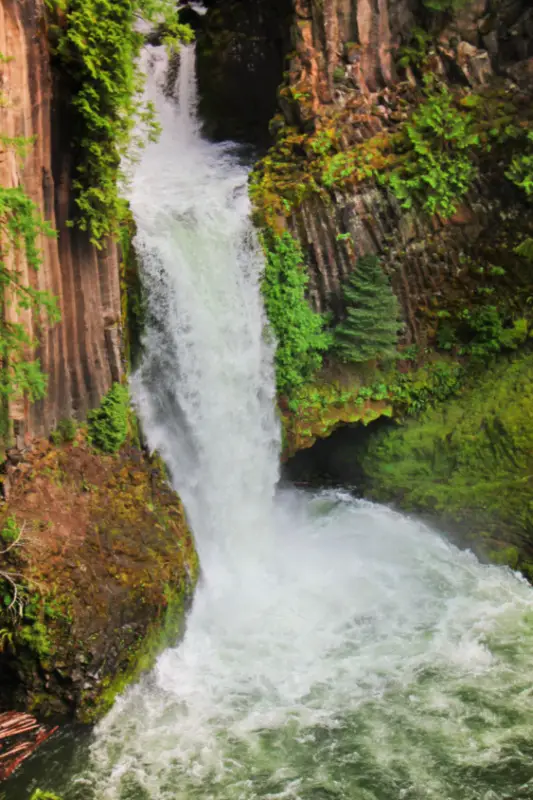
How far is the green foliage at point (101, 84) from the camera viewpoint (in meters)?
7.89

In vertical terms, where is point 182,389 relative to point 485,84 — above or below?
below

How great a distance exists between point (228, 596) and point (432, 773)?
12.9 ft

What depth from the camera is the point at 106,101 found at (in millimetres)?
8234

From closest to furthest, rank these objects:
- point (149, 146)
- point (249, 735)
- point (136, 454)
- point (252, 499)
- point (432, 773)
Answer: point (432, 773)
point (249, 735)
point (136, 454)
point (252, 499)
point (149, 146)

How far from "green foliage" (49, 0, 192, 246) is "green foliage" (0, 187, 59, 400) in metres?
1.05

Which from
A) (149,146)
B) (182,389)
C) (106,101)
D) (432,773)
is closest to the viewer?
(432,773)

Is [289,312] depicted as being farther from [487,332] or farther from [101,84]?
[101,84]

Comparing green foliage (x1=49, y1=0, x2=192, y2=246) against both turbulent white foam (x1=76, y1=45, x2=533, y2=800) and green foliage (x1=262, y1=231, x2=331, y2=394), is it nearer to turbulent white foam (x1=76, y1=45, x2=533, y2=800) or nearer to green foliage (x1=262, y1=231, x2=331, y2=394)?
turbulent white foam (x1=76, y1=45, x2=533, y2=800)

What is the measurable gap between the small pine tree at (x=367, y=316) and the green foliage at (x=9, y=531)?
21.4 feet

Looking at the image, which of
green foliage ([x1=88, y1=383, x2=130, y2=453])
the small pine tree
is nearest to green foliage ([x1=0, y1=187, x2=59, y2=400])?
green foliage ([x1=88, y1=383, x2=130, y2=453])

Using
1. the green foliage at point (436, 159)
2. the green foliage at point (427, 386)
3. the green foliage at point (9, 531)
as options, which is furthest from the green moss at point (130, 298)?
the green foliage at point (427, 386)

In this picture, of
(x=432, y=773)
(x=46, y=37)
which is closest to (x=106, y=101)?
(x=46, y=37)

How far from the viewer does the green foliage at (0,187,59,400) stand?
7188 millimetres

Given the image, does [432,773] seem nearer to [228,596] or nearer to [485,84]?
[228,596]
